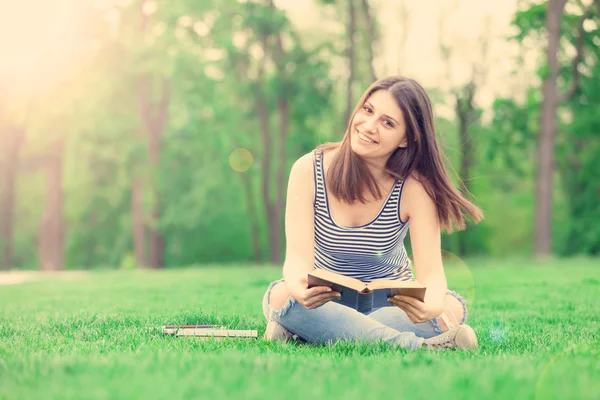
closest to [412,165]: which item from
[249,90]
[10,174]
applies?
[249,90]

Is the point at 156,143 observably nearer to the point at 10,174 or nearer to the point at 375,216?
the point at 10,174

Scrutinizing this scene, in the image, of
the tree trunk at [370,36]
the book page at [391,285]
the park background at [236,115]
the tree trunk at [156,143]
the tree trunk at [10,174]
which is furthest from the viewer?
the tree trunk at [10,174]

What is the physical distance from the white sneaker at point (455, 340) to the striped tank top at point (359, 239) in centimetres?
58

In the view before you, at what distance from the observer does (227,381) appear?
2.76 m

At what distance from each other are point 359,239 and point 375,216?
0.17m

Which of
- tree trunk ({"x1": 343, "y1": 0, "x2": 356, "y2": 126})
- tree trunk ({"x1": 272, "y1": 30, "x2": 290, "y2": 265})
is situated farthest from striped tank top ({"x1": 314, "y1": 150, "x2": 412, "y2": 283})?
tree trunk ({"x1": 272, "y1": 30, "x2": 290, "y2": 265})

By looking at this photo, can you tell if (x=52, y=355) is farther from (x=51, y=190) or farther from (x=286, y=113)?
(x=51, y=190)

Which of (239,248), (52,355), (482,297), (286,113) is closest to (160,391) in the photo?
(52,355)

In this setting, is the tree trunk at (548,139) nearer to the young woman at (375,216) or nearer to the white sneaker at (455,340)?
the young woman at (375,216)

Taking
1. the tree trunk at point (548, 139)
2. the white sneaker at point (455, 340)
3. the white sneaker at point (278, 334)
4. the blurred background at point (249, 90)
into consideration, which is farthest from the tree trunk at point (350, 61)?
Answer: the white sneaker at point (455, 340)

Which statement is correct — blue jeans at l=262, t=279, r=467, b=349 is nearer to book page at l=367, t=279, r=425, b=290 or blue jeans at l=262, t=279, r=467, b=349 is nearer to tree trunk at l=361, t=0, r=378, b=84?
book page at l=367, t=279, r=425, b=290

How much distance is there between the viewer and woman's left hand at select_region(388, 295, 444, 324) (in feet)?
12.3

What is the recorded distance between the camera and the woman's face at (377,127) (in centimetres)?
414

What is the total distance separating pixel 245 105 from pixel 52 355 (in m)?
23.2
